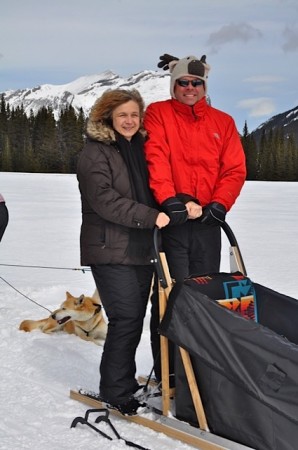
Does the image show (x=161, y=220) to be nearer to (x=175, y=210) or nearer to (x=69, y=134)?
(x=175, y=210)

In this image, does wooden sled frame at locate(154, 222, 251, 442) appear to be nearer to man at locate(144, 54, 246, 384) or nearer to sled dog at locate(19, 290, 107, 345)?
man at locate(144, 54, 246, 384)

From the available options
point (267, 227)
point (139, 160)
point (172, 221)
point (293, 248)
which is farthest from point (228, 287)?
point (267, 227)

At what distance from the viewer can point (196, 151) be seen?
3.06 meters

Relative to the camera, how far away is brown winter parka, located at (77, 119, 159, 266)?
2830 mm

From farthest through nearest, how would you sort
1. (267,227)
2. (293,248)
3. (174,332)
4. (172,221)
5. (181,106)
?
(267,227) → (293,248) → (181,106) → (172,221) → (174,332)

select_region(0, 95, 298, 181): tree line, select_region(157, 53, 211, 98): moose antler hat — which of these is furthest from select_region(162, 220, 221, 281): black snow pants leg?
select_region(0, 95, 298, 181): tree line

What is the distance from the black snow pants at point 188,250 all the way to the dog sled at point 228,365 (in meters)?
0.15

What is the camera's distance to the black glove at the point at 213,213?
2969 mm

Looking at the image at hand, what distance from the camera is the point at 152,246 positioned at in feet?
9.68

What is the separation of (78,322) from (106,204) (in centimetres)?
193

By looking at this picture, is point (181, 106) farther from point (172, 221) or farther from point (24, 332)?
point (24, 332)

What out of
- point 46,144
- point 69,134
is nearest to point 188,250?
point 46,144

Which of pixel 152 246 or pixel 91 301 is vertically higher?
pixel 152 246

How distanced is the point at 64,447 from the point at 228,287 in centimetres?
105
